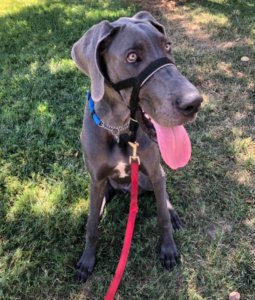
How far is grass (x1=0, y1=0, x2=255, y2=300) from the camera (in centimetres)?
358

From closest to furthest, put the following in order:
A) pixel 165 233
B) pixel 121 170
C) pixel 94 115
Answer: pixel 94 115, pixel 121 170, pixel 165 233

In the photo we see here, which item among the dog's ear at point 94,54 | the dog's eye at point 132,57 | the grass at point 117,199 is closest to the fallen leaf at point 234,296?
the grass at point 117,199

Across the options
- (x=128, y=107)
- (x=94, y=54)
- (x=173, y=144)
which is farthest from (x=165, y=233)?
(x=94, y=54)

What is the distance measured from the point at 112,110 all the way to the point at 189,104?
0.80m

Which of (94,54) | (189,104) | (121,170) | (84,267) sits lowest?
(84,267)

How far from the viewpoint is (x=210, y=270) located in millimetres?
3619

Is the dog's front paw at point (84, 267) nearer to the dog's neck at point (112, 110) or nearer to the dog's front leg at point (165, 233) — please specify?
the dog's front leg at point (165, 233)

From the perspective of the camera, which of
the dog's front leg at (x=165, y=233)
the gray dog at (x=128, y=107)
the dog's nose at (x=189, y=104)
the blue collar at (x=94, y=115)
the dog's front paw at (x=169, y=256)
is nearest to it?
the dog's nose at (x=189, y=104)

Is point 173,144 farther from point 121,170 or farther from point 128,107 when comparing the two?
point 121,170

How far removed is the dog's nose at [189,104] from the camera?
2461 millimetres

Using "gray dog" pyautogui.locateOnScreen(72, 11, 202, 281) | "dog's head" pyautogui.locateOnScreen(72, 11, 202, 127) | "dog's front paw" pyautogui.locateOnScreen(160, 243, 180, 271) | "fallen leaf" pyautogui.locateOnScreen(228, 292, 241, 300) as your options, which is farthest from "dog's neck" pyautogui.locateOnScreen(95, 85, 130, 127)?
"fallen leaf" pyautogui.locateOnScreen(228, 292, 241, 300)

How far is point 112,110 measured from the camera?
10.3 feet

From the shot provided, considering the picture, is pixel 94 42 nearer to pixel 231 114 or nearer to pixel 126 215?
pixel 126 215

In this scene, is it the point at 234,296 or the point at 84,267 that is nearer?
the point at 234,296
